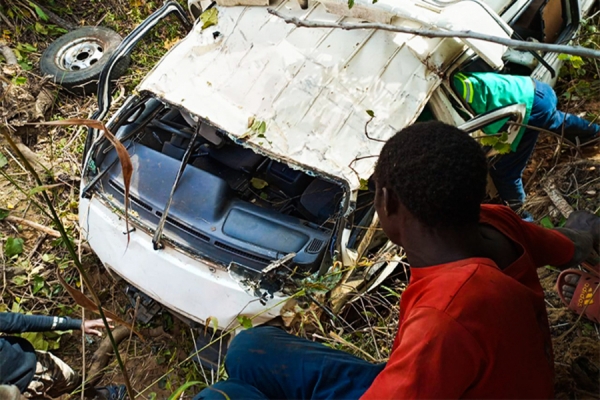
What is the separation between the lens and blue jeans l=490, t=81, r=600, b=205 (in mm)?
3125

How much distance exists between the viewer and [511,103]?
2904 millimetres

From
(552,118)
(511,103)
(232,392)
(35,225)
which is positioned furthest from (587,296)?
(35,225)

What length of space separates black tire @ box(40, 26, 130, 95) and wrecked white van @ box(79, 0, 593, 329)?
190 centimetres

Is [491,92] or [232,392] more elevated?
[491,92]

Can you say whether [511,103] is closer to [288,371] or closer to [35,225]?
[288,371]

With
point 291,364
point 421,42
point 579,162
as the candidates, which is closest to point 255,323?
point 291,364

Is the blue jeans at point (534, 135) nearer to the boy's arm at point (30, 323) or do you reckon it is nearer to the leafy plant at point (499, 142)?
the leafy plant at point (499, 142)

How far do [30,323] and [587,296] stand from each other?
9.86ft

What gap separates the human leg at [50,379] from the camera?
2941mm

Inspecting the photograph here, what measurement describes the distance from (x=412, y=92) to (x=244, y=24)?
1.18 meters

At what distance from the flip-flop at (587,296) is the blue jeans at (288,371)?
1.09 metres

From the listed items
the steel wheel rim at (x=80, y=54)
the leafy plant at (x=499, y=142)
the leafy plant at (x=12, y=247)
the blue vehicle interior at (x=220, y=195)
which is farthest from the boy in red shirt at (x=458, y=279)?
the steel wheel rim at (x=80, y=54)

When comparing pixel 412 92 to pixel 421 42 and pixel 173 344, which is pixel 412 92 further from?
pixel 173 344

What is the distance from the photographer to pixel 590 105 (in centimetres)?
409
